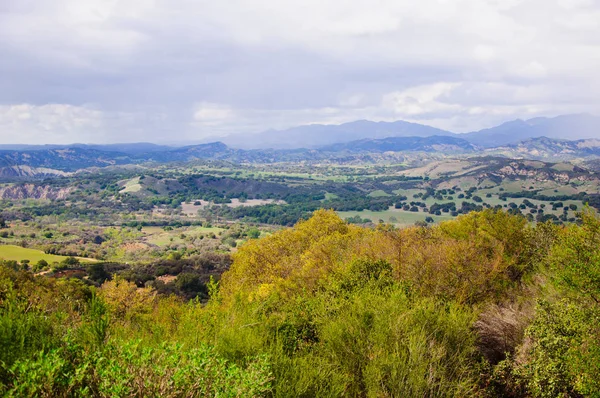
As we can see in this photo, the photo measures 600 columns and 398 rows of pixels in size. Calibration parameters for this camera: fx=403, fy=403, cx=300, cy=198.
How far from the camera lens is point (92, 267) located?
63000 millimetres

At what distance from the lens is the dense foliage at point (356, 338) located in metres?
7.24

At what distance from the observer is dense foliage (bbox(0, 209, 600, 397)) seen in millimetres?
7238

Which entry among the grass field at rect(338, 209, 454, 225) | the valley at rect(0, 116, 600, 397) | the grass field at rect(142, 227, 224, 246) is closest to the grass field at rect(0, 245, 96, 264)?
the valley at rect(0, 116, 600, 397)

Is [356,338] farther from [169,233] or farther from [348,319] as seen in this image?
[169,233]

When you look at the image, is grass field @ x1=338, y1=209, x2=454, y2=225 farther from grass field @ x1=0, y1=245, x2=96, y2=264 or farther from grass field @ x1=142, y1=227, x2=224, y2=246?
grass field @ x1=0, y1=245, x2=96, y2=264

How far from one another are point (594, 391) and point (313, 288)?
609 inches

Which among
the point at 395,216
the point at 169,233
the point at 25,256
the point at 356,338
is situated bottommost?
the point at 169,233

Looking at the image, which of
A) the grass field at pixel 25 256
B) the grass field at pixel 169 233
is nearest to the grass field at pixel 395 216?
the grass field at pixel 169 233

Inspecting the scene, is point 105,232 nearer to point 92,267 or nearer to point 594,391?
point 92,267

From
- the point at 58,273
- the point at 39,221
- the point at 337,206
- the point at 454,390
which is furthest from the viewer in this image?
the point at 337,206

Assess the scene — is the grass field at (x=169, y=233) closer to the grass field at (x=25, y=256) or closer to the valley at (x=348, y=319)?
the grass field at (x=25, y=256)

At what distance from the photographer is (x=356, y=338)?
13.1 m

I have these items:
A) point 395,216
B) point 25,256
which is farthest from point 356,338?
point 395,216

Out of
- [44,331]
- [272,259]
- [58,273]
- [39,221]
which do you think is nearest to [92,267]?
[58,273]
